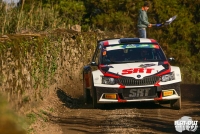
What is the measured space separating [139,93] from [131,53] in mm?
1577

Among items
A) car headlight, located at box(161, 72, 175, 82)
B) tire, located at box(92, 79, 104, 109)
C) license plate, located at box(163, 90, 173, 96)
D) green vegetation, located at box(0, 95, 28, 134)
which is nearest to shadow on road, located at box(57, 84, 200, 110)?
tire, located at box(92, 79, 104, 109)

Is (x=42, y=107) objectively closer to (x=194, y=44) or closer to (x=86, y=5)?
(x=86, y=5)

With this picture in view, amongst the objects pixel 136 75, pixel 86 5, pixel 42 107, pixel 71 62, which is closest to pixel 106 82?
pixel 136 75

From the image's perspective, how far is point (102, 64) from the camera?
12648mm

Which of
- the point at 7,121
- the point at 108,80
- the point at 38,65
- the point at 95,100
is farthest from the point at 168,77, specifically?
the point at 7,121

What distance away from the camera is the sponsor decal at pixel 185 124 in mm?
9170

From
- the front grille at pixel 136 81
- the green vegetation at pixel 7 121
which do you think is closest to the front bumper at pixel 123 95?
the front grille at pixel 136 81

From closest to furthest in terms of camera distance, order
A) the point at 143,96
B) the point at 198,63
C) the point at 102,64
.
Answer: the point at 143,96 → the point at 102,64 → the point at 198,63

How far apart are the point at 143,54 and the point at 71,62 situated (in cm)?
651

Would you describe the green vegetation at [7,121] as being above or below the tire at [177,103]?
above

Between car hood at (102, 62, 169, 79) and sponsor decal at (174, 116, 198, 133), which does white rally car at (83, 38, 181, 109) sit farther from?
sponsor decal at (174, 116, 198, 133)

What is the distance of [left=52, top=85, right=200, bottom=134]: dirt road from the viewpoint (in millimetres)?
9281

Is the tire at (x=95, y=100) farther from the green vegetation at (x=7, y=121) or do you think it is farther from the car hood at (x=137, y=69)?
the green vegetation at (x=7, y=121)

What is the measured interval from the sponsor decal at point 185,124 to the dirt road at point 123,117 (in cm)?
9
